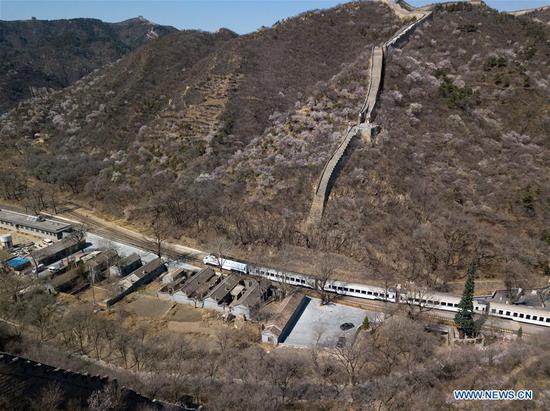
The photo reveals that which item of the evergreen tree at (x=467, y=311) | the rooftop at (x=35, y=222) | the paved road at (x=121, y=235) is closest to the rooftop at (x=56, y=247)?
the rooftop at (x=35, y=222)

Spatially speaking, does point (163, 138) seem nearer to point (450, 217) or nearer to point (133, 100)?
point (133, 100)

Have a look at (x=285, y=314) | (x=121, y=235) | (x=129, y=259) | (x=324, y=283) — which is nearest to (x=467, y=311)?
(x=324, y=283)

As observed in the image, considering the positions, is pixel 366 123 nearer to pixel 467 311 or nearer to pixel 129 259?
pixel 467 311

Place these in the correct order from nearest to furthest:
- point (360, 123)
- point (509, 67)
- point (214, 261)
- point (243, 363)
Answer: point (243, 363) → point (214, 261) → point (360, 123) → point (509, 67)

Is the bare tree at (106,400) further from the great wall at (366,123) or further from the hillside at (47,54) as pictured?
the hillside at (47,54)

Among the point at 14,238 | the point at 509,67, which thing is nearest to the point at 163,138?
the point at 14,238
